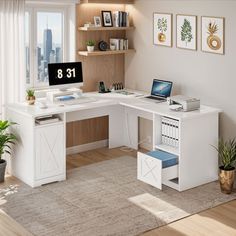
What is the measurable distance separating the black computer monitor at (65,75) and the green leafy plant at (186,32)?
1.19 metres

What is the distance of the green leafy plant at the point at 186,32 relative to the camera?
5.71 metres

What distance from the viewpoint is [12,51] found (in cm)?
561

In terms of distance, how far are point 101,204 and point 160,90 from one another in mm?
1678

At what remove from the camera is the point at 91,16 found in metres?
6.31

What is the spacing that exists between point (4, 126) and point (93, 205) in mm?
1251

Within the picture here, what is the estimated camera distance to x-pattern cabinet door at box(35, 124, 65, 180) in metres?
5.22

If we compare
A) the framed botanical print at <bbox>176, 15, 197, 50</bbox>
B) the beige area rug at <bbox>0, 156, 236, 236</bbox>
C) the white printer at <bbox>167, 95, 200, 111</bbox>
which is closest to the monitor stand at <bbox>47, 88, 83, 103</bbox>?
the beige area rug at <bbox>0, 156, 236, 236</bbox>

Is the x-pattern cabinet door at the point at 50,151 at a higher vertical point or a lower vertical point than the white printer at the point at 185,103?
lower

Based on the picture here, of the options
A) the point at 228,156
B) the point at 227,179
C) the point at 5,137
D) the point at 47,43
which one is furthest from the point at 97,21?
the point at 227,179

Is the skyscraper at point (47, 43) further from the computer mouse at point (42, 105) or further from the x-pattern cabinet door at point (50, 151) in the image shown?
the x-pattern cabinet door at point (50, 151)

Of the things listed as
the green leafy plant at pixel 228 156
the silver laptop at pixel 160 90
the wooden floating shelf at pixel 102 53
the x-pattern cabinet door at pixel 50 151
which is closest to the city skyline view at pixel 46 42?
the wooden floating shelf at pixel 102 53

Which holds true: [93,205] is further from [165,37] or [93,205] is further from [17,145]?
[165,37]

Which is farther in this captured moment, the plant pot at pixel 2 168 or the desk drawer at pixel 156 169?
the plant pot at pixel 2 168

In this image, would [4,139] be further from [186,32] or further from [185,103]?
[186,32]
